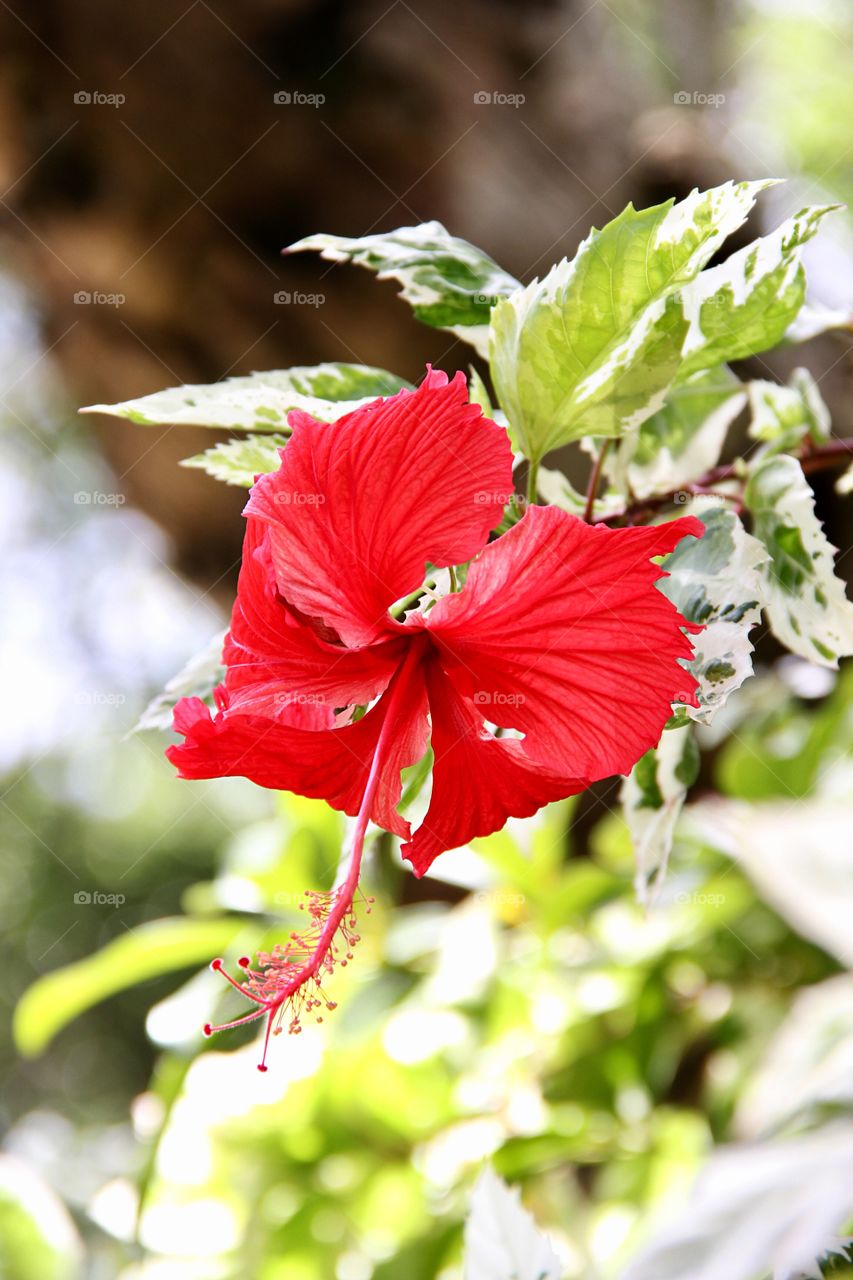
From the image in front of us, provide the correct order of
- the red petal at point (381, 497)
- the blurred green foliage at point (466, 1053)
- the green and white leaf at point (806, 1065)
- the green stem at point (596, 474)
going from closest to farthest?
1. the red petal at point (381, 497)
2. the green stem at point (596, 474)
3. the green and white leaf at point (806, 1065)
4. the blurred green foliage at point (466, 1053)

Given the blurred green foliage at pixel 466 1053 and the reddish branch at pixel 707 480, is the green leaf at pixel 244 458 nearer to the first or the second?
the reddish branch at pixel 707 480

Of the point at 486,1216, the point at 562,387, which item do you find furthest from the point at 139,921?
the point at 562,387

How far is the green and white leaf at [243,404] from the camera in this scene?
32cm

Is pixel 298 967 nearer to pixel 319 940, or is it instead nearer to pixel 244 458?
pixel 319 940

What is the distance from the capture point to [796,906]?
65cm

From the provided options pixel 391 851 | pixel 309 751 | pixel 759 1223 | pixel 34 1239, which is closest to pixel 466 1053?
pixel 391 851

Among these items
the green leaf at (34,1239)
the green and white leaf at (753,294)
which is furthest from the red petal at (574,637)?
the green leaf at (34,1239)

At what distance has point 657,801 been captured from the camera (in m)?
0.38

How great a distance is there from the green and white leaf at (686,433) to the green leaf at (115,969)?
0.52 meters

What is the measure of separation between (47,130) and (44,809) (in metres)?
3.03

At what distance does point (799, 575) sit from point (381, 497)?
17 cm

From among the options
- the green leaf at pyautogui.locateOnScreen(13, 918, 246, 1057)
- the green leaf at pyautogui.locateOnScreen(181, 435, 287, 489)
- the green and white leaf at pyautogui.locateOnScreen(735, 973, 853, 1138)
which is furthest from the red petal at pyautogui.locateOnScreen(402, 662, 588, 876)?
the green leaf at pyautogui.locateOnScreen(13, 918, 246, 1057)

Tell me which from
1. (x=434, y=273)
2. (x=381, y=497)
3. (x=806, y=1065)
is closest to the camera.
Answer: (x=381, y=497)

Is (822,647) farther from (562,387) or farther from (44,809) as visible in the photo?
(44,809)
